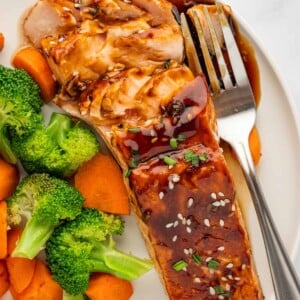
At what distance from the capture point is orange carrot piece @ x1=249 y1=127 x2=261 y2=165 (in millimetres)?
4129

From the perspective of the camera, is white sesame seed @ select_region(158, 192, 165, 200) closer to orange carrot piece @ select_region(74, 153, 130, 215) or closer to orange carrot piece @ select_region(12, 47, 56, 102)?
orange carrot piece @ select_region(74, 153, 130, 215)

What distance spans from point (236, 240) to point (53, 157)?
1.10m

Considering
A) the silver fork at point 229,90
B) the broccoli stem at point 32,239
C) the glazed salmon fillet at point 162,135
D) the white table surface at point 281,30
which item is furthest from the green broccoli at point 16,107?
the white table surface at point 281,30

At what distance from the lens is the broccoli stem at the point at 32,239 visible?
12.8ft

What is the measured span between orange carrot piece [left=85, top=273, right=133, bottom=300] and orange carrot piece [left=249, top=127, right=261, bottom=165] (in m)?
1.04

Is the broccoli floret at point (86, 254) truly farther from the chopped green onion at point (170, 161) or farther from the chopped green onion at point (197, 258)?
the chopped green onion at point (170, 161)

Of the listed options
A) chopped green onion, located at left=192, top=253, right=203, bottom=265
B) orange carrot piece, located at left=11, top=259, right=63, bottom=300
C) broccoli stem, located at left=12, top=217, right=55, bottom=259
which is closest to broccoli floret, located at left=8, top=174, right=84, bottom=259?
broccoli stem, located at left=12, top=217, right=55, bottom=259

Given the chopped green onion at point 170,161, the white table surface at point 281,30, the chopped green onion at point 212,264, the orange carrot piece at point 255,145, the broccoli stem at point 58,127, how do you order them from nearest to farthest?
the chopped green onion at point 170,161
the chopped green onion at point 212,264
the broccoli stem at point 58,127
the orange carrot piece at point 255,145
the white table surface at point 281,30

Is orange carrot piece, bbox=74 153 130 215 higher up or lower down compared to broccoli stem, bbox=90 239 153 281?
higher up

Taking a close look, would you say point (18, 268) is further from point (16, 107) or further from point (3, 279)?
point (16, 107)

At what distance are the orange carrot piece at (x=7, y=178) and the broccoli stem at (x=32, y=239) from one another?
22 centimetres

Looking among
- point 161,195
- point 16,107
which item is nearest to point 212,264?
point 161,195

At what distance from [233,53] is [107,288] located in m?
1.52

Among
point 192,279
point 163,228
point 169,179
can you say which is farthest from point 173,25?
point 192,279
